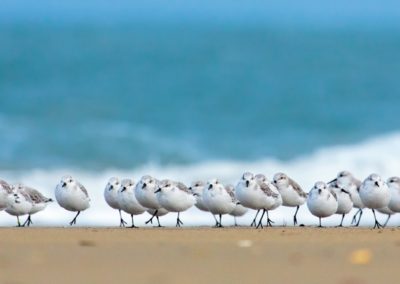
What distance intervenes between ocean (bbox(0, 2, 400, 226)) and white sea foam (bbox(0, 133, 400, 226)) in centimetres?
5

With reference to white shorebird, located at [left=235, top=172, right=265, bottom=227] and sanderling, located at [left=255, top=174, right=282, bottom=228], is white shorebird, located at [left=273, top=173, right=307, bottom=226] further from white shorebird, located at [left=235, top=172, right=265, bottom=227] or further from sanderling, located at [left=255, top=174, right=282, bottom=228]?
white shorebird, located at [left=235, top=172, right=265, bottom=227]

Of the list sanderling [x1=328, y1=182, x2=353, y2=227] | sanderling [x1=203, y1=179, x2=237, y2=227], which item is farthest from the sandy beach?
sanderling [x1=328, y1=182, x2=353, y2=227]

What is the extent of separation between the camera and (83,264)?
9.83m

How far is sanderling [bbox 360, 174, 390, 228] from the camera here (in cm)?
1539

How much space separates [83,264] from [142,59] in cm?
2751

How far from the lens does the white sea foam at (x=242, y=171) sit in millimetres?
19406

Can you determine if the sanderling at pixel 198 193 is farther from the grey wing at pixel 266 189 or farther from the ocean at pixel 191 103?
the ocean at pixel 191 103

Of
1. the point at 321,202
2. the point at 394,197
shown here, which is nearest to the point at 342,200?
the point at 394,197

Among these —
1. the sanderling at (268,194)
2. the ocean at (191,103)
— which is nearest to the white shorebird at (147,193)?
the sanderling at (268,194)

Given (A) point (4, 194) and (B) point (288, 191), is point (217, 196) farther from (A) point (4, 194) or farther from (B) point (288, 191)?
(A) point (4, 194)

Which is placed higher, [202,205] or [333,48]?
[333,48]

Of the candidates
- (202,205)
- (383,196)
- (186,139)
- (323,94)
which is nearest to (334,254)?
(383,196)

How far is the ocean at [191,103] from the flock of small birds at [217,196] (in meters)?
2.58

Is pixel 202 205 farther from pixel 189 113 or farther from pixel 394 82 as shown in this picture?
pixel 394 82
